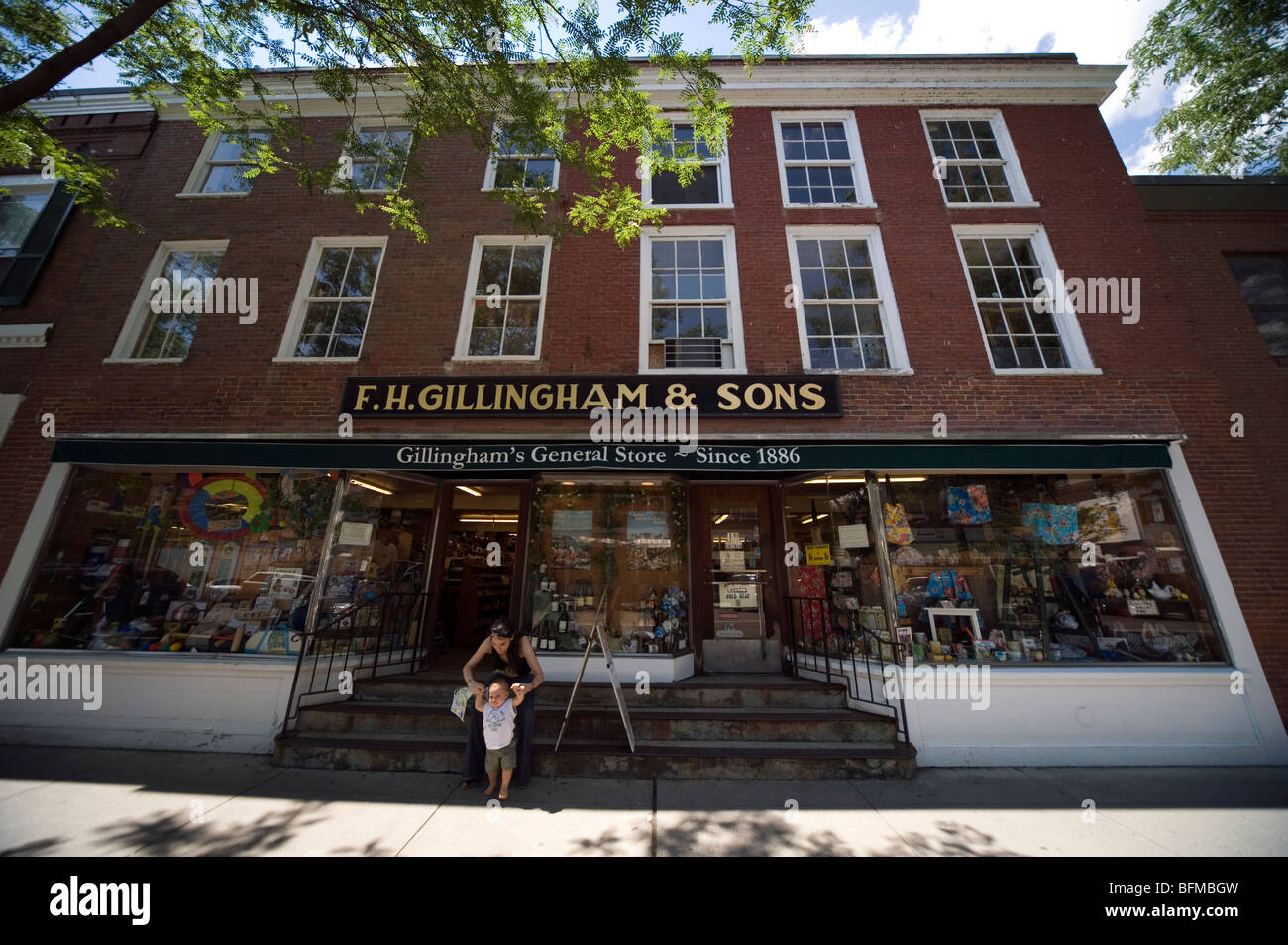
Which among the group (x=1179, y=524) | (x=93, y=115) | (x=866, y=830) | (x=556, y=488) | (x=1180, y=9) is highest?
(x=1180, y=9)

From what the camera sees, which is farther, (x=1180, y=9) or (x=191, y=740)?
(x=1180, y=9)

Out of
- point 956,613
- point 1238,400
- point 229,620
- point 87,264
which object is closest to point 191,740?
point 229,620

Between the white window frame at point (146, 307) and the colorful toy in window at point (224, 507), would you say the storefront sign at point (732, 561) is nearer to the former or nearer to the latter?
the colorful toy in window at point (224, 507)

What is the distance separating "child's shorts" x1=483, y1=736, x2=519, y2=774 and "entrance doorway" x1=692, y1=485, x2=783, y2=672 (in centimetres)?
332

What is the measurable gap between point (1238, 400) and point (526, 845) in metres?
11.4

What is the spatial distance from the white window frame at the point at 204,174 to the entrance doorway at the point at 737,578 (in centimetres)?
1019

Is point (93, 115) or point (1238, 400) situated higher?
point (93, 115)

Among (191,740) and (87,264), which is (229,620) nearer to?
(191,740)

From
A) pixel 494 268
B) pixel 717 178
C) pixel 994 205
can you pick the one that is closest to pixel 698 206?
pixel 717 178

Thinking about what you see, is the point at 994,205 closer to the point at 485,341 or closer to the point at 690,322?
the point at 690,322

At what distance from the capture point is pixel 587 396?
671 cm

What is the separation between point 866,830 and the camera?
3.87 m

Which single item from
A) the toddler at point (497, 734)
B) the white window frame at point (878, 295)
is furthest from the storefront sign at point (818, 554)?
the toddler at point (497, 734)

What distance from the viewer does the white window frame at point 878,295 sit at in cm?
→ 700
